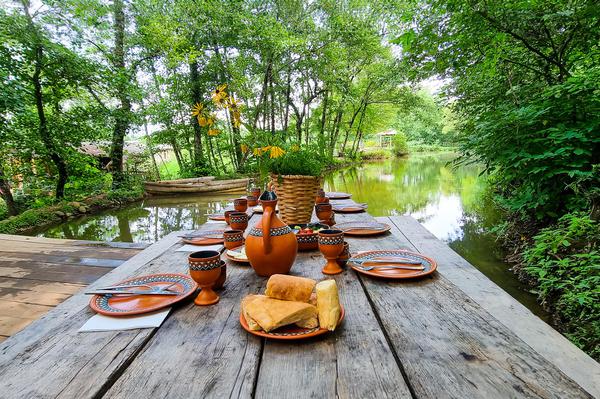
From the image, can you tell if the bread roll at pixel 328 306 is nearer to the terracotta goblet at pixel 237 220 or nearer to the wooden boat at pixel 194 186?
the terracotta goblet at pixel 237 220

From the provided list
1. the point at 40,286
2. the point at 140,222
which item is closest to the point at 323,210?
the point at 40,286

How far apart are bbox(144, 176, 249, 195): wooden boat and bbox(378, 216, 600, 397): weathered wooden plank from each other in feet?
25.8

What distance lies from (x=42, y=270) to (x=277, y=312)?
2.30 meters

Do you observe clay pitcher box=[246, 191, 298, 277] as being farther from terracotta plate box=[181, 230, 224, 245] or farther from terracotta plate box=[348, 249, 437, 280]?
terracotta plate box=[181, 230, 224, 245]

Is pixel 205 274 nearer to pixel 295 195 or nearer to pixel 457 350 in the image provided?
pixel 457 350

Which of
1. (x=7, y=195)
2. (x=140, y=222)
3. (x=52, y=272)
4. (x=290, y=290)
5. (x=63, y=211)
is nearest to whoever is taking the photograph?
(x=290, y=290)

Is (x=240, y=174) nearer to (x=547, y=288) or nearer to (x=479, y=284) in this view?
(x=547, y=288)

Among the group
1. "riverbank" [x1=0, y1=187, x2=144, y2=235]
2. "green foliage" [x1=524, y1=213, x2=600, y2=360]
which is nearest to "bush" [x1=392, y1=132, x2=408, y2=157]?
"riverbank" [x1=0, y1=187, x2=144, y2=235]

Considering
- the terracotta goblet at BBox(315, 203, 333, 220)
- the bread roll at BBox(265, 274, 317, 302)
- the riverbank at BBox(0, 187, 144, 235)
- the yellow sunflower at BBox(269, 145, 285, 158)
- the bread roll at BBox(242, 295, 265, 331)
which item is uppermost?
the yellow sunflower at BBox(269, 145, 285, 158)

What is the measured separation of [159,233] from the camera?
4.77m

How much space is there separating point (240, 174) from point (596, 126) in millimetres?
9271

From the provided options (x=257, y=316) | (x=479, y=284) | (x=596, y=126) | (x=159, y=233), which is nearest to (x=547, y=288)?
(x=596, y=126)

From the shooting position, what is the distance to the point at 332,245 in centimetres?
107

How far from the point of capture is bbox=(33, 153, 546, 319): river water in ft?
10.8
